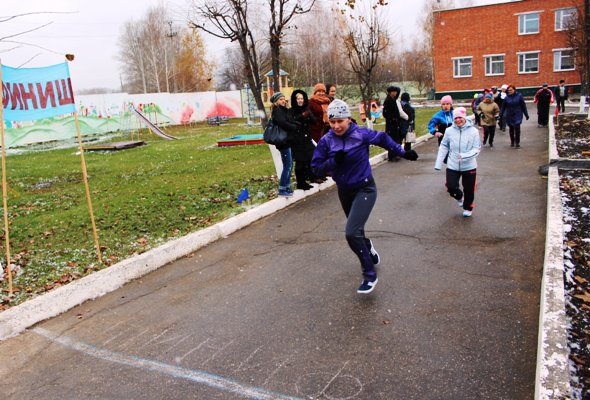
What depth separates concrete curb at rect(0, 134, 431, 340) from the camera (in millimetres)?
4633

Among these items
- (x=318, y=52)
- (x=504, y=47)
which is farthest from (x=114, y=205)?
(x=318, y=52)

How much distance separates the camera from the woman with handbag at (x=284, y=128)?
846 centimetres

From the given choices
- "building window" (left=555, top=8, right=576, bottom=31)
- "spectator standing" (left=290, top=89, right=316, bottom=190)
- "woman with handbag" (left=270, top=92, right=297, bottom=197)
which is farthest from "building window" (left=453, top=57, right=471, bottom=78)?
"woman with handbag" (left=270, top=92, right=297, bottom=197)

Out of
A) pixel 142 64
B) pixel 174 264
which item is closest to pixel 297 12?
pixel 174 264

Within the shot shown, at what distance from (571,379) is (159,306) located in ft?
11.8

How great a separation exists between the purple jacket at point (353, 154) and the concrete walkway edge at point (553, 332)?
181 centimetres

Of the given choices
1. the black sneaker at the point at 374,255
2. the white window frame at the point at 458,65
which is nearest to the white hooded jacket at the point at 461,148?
the black sneaker at the point at 374,255

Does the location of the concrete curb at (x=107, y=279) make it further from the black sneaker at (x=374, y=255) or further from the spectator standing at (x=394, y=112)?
the spectator standing at (x=394, y=112)

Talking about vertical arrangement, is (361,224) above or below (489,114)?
below

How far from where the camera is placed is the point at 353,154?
4.85 meters

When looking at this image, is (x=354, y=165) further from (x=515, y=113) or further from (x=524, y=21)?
(x=524, y=21)

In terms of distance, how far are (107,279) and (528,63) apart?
152ft

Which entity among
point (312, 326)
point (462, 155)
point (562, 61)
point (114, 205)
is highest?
point (562, 61)

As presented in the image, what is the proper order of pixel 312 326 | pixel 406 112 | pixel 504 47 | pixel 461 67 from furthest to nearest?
pixel 461 67, pixel 504 47, pixel 406 112, pixel 312 326
